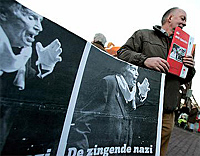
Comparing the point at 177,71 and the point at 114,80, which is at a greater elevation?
the point at 177,71

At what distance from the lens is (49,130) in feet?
2.09

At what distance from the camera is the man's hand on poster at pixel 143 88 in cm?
102

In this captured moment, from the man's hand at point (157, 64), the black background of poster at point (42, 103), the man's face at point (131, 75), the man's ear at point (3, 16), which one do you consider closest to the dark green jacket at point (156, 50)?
the man's hand at point (157, 64)

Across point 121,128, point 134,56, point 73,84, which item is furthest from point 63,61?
point 134,56

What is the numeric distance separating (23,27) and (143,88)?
73cm

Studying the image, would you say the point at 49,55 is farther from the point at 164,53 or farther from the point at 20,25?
the point at 164,53

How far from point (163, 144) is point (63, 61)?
1.11 meters

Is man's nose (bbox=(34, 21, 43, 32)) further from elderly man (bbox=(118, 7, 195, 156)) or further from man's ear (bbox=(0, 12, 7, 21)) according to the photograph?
elderly man (bbox=(118, 7, 195, 156))

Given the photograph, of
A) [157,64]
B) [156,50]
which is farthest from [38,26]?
[156,50]

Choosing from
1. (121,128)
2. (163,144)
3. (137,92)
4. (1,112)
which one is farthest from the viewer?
(163,144)

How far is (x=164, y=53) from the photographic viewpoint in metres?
1.36

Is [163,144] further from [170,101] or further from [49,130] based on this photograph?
[49,130]

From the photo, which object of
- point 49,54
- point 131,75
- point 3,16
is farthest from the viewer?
point 131,75

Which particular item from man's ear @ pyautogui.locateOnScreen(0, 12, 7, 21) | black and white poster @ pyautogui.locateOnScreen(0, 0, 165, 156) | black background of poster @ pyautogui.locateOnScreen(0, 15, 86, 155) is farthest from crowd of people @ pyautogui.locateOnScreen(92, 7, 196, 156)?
man's ear @ pyautogui.locateOnScreen(0, 12, 7, 21)
